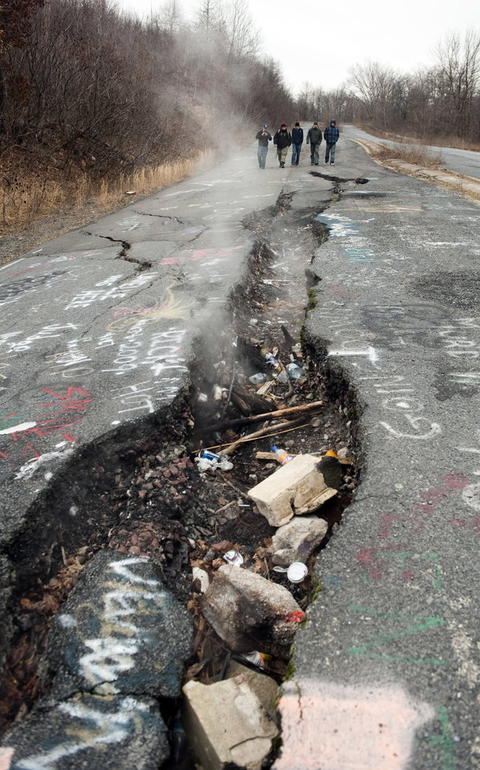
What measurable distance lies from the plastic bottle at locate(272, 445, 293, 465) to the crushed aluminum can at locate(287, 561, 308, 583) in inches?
34.9

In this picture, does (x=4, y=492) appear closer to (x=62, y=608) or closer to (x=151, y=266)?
(x=62, y=608)

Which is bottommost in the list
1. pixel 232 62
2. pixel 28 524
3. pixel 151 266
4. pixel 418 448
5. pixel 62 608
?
pixel 62 608

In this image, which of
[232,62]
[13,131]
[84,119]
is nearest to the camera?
[13,131]

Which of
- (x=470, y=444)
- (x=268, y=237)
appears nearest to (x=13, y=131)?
(x=268, y=237)

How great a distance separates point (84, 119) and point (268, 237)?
8977 mm

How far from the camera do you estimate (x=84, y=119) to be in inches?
548

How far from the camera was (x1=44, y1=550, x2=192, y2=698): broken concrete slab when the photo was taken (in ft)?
5.83

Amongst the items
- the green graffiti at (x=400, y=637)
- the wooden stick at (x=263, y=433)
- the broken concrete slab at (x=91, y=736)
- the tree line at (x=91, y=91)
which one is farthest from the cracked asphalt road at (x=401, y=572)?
the tree line at (x=91, y=91)

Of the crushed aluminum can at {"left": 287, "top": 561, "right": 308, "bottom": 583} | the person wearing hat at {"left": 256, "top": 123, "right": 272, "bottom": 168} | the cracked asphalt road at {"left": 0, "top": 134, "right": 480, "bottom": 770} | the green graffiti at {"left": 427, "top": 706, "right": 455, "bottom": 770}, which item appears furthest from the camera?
the person wearing hat at {"left": 256, "top": 123, "right": 272, "bottom": 168}

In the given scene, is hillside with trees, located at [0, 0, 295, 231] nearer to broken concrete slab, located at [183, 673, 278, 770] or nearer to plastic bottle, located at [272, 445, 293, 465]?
plastic bottle, located at [272, 445, 293, 465]

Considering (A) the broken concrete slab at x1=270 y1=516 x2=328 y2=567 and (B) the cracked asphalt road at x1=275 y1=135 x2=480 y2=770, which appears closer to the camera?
(B) the cracked asphalt road at x1=275 y1=135 x2=480 y2=770

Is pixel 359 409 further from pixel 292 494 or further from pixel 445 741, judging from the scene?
pixel 445 741

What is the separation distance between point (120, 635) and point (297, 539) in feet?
2.89

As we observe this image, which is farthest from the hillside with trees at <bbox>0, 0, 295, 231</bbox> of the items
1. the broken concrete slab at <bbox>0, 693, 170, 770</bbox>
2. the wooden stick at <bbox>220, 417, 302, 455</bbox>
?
the broken concrete slab at <bbox>0, 693, 170, 770</bbox>
